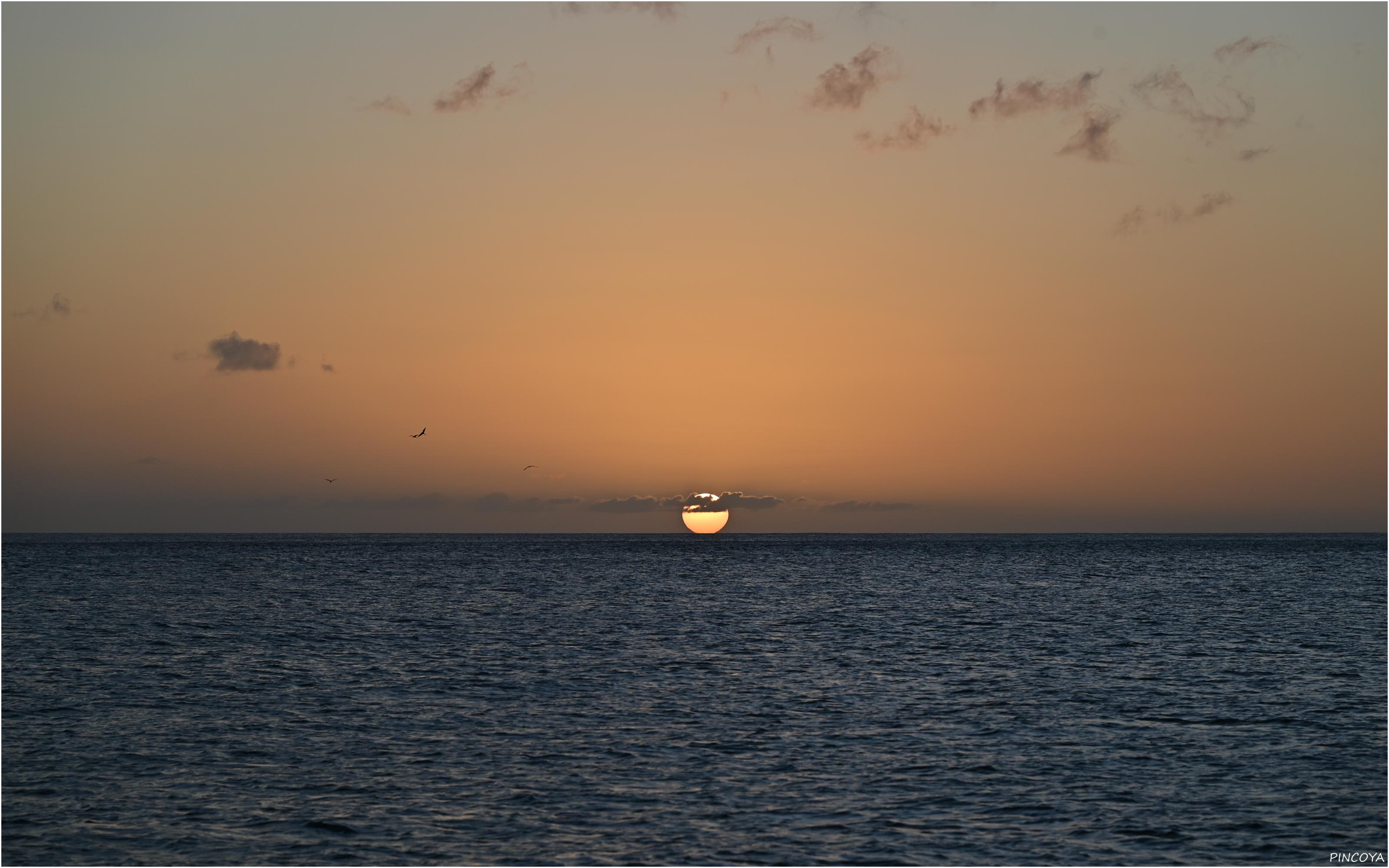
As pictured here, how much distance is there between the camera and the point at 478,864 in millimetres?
23875

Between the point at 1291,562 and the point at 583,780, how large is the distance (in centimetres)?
18272

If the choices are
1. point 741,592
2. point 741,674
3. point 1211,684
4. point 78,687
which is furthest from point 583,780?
point 741,592

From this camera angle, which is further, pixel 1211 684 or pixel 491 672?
pixel 491 672

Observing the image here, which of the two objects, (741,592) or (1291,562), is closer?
(741,592)

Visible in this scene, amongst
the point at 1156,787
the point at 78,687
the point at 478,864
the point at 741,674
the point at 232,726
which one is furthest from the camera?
the point at 741,674

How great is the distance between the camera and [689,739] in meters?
35.0

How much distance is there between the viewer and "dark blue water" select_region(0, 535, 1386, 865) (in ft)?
83.8

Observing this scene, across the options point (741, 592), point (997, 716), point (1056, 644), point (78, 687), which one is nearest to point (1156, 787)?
point (997, 716)

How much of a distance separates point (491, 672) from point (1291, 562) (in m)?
170

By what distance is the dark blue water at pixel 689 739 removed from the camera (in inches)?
1006

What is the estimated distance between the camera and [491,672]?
49.6 meters

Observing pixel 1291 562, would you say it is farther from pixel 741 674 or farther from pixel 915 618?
pixel 741 674

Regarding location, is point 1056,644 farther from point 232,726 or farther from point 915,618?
point 232,726

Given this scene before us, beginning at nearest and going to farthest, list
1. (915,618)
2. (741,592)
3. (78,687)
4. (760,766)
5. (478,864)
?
(478,864) < (760,766) < (78,687) < (915,618) < (741,592)
